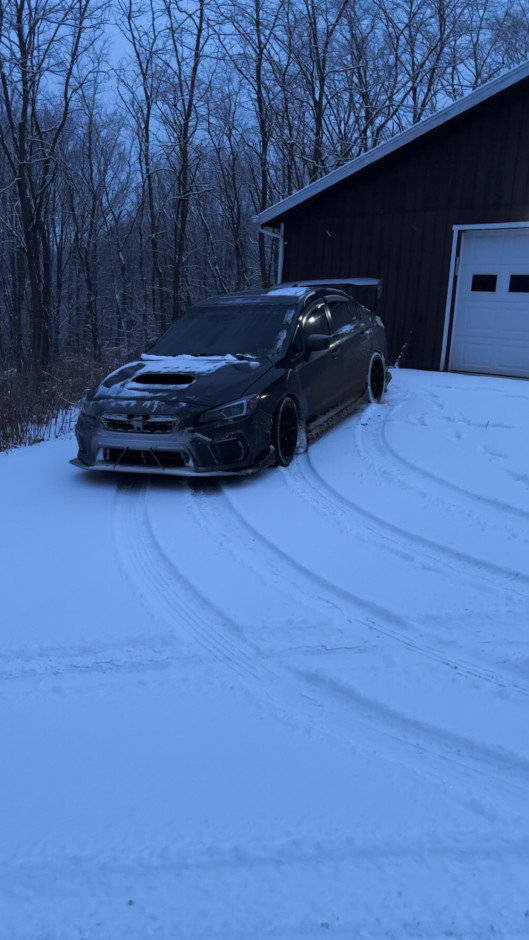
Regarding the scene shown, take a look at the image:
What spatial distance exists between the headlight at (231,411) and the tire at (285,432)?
40cm

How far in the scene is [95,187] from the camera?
107 feet

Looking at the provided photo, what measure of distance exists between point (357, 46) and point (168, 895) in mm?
27294

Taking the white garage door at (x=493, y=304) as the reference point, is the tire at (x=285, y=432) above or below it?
below

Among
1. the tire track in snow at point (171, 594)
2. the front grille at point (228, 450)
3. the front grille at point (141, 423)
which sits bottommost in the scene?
the tire track in snow at point (171, 594)

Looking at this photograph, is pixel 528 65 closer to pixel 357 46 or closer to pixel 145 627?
pixel 145 627

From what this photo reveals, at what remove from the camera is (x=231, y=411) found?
545 cm

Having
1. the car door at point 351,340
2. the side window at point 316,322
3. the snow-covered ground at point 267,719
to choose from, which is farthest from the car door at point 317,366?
the snow-covered ground at point 267,719

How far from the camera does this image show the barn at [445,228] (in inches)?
422

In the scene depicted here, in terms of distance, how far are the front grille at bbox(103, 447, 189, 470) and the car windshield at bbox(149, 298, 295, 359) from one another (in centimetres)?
143

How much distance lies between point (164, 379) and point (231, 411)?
798 mm

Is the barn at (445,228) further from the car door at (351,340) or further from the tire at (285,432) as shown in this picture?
the tire at (285,432)

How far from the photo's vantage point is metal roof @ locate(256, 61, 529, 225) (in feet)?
33.4

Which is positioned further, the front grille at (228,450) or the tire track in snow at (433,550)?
the front grille at (228,450)

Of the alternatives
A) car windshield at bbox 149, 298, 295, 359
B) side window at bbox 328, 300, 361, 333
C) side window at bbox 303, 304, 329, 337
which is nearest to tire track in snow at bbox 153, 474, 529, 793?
car windshield at bbox 149, 298, 295, 359
